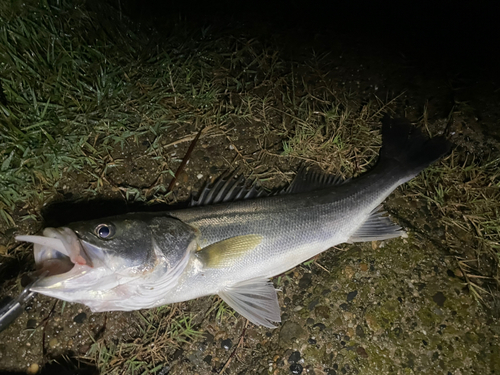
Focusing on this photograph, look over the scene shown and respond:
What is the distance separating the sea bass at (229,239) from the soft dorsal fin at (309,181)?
0.01m

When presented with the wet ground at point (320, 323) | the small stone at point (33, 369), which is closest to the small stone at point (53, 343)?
the wet ground at point (320, 323)

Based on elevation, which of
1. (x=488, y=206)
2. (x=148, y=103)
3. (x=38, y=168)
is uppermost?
(x=148, y=103)

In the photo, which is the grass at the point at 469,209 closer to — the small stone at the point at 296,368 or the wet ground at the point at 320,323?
the wet ground at the point at 320,323

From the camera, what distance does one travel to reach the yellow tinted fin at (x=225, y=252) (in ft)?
8.64

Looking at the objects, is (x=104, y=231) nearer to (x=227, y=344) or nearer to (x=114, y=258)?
(x=114, y=258)

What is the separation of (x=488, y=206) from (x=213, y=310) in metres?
3.19

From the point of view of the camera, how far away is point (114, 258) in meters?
2.26

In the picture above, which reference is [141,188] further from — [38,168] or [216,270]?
[216,270]

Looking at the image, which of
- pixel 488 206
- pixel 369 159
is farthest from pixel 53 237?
pixel 488 206

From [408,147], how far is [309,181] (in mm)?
1195

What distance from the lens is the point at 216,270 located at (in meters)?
2.65

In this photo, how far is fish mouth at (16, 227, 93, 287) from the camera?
2004 millimetres

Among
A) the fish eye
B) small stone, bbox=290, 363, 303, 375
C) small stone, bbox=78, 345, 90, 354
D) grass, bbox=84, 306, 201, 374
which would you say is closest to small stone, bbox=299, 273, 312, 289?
small stone, bbox=290, 363, 303, 375

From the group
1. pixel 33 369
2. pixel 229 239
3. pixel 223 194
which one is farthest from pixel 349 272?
pixel 33 369
